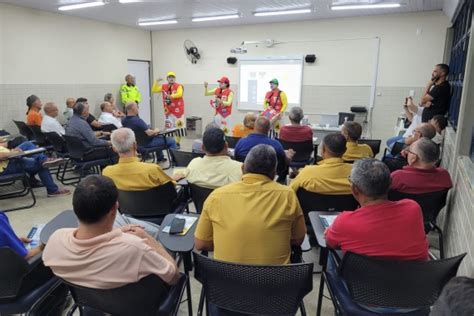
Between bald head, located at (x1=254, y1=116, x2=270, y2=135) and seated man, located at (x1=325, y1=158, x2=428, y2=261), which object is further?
bald head, located at (x1=254, y1=116, x2=270, y2=135)

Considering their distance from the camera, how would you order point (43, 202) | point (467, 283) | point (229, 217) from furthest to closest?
point (43, 202) < point (229, 217) < point (467, 283)

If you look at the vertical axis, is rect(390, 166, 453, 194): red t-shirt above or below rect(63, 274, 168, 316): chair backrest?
above

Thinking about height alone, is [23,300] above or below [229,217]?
below

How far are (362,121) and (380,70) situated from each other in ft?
3.78

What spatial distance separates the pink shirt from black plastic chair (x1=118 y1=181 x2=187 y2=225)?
3.86 ft

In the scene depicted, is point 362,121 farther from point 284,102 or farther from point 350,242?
point 350,242

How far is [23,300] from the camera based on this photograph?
1.76m

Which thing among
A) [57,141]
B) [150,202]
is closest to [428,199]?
[150,202]

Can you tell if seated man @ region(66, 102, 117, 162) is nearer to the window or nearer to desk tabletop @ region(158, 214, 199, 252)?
desk tabletop @ region(158, 214, 199, 252)

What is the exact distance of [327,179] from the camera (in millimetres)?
2449

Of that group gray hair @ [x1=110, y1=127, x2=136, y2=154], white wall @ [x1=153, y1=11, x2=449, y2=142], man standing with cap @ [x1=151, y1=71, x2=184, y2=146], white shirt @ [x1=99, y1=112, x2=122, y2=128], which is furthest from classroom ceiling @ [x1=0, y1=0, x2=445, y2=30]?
gray hair @ [x1=110, y1=127, x2=136, y2=154]

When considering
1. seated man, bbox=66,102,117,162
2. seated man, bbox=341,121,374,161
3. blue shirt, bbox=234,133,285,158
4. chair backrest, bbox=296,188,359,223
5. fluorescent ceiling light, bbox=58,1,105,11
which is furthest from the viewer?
fluorescent ceiling light, bbox=58,1,105,11

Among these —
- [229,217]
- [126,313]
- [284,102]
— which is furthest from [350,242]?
[284,102]

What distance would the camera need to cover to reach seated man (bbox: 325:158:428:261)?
5.19 ft
